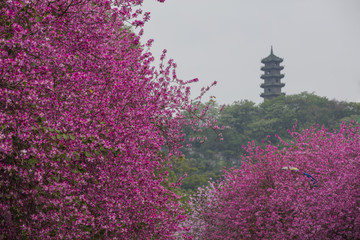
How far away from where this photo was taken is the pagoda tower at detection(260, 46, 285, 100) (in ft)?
268

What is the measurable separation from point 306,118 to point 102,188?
55.9 meters

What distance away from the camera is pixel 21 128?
16.1 ft

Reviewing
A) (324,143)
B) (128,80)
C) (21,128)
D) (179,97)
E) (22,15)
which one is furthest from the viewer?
(324,143)

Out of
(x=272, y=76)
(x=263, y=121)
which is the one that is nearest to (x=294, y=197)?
(x=263, y=121)

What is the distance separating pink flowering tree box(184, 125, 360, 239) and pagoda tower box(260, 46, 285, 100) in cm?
6611

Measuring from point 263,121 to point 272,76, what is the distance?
23327 mm

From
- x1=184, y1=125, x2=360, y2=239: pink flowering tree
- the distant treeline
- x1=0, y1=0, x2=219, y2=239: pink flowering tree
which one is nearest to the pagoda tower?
the distant treeline

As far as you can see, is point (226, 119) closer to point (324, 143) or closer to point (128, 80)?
point (324, 143)

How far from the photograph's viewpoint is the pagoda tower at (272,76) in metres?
81.8

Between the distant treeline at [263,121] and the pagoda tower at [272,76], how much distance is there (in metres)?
17.9

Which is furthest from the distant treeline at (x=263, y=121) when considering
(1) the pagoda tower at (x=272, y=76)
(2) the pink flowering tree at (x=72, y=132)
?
(2) the pink flowering tree at (x=72, y=132)

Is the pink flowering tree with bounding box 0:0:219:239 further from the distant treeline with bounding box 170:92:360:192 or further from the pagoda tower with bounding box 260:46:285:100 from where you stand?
the pagoda tower with bounding box 260:46:285:100

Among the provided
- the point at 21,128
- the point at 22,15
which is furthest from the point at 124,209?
the point at 22,15

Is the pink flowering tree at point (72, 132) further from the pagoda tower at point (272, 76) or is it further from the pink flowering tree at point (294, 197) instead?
the pagoda tower at point (272, 76)
